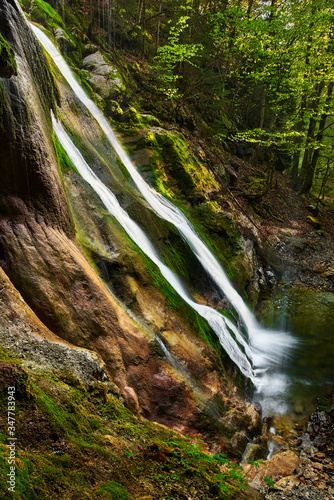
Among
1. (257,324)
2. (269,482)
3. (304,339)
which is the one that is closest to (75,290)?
(269,482)

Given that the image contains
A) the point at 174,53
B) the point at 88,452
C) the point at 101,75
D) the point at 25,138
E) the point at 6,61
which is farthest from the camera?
the point at 174,53

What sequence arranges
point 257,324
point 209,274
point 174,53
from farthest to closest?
point 174,53
point 257,324
point 209,274

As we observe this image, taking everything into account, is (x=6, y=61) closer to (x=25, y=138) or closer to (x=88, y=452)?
(x=25, y=138)

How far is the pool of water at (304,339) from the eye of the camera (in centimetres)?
771

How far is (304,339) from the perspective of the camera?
998 centimetres

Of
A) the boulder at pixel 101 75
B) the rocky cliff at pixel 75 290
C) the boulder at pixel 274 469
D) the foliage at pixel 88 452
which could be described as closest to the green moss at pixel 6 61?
the rocky cliff at pixel 75 290

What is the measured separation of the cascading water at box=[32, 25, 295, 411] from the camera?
7809mm

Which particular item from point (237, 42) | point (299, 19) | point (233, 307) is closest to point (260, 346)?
point (233, 307)

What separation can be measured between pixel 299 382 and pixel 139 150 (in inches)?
364

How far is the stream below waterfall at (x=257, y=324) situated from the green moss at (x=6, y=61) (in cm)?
290

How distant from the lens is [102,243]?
21.6ft

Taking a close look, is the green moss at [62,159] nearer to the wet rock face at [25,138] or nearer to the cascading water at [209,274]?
the cascading water at [209,274]

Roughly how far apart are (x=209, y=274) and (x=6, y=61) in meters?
7.44

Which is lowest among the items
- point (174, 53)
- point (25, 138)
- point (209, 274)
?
point (209, 274)
